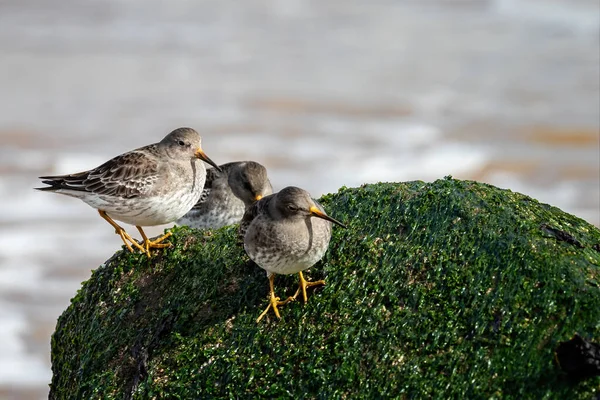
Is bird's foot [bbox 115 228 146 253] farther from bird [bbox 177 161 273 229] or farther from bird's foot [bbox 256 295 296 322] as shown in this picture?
bird [bbox 177 161 273 229]

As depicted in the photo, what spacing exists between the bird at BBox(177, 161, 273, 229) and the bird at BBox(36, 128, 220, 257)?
117 centimetres

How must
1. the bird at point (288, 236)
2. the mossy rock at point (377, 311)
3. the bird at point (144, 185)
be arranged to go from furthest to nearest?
the bird at point (144, 185) → the bird at point (288, 236) → the mossy rock at point (377, 311)

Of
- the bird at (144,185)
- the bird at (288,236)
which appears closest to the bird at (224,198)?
the bird at (144,185)

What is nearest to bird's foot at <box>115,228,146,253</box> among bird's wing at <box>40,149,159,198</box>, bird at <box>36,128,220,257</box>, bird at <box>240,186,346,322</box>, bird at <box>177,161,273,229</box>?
bird at <box>36,128,220,257</box>

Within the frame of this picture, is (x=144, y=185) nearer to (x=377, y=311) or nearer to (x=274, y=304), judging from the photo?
(x=274, y=304)

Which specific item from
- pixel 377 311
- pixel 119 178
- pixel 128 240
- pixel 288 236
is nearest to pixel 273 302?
Result: pixel 288 236

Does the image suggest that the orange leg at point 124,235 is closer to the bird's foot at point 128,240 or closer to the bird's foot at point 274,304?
the bird's foot at point 128,240

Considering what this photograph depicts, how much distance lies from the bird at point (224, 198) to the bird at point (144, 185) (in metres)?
1.17

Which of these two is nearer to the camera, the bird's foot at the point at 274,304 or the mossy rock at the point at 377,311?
the mossy rock at the point at 377,311

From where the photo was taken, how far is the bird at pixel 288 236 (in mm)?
5820

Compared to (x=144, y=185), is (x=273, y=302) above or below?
below

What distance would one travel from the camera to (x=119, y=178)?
24.4 ft

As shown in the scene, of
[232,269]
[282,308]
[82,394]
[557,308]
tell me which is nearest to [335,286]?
[282,308]

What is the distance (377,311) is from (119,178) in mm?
3036
